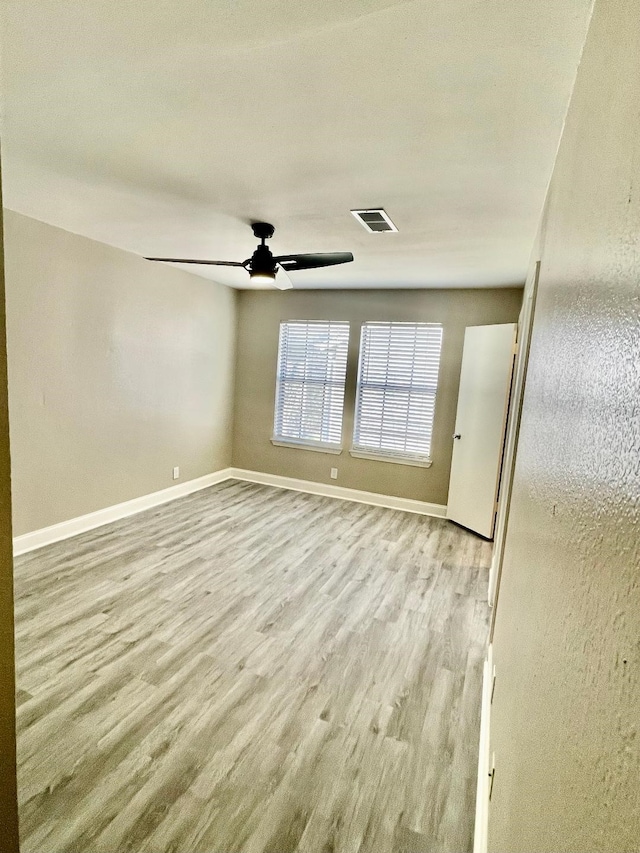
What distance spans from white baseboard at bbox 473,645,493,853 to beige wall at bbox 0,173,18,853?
1241 mm

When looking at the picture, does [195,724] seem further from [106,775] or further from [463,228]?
[463,228]

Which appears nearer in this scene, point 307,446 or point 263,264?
point 263,264

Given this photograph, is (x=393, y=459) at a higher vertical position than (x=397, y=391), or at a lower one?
lower

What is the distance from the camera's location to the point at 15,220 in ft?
9.63

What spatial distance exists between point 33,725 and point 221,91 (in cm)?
251

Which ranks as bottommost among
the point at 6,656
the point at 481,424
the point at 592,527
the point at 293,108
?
the point at 6,656

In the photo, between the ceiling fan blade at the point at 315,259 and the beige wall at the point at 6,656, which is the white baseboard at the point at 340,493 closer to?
the ceiling fan blade at the point at 315,259

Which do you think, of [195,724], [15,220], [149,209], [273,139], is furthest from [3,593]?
[15,220]

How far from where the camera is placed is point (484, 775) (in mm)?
1611

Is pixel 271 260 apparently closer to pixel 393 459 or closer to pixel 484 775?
pixel 484 775

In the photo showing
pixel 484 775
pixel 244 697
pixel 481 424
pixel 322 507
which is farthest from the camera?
pixel 322 507

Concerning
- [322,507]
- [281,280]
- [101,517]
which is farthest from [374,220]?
[101,517]

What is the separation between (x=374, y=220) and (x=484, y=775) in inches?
106

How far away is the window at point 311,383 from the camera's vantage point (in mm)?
5141
